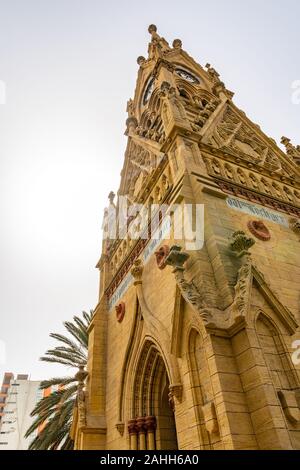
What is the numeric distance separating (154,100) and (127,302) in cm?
1035

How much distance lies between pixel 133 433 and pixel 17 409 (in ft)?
234

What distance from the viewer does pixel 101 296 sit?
36.9 ft

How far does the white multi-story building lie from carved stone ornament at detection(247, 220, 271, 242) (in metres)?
67.3

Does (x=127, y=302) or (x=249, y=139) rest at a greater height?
(x=249, y=139)

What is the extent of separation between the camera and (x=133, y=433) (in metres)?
7.08

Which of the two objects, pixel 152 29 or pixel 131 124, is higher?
pixel 152 29

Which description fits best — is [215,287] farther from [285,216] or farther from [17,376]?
[17,376]

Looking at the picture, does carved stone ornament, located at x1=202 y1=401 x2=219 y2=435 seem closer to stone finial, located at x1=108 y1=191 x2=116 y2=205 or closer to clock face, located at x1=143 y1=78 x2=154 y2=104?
stone finial, located at x1=108 y1=191 x2=116 y2=205

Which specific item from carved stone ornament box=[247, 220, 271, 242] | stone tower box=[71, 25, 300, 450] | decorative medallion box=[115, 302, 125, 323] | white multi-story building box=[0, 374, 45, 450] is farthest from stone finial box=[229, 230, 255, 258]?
white multi-story building box=[0, 374, 45, 450]

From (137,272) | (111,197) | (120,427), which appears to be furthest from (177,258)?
(111,197)

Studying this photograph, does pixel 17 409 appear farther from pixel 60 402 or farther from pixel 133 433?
pixel 133 433

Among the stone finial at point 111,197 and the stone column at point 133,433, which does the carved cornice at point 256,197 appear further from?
the stone finial at point 111,197

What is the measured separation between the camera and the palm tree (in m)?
13.2
